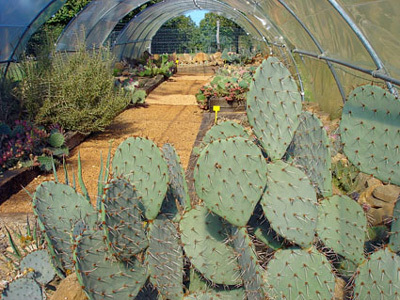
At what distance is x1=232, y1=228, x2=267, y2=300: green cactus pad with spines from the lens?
6.07 ft

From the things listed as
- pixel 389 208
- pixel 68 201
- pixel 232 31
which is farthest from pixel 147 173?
pixel 232 31

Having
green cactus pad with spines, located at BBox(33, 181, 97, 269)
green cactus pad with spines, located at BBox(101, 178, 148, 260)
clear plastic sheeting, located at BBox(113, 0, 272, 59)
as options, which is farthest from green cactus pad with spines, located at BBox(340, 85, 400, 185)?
clear plastic sheeting, located at BBox(113, 0, 272, 59)

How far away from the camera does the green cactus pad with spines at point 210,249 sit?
203 centimetres

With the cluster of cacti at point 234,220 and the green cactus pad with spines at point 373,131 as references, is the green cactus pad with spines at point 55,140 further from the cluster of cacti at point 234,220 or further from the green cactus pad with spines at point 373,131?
the green cactus pad with spines at point 373,131

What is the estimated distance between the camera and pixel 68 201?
7.70ft

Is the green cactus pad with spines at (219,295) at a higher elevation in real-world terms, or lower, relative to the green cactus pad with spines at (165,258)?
lower

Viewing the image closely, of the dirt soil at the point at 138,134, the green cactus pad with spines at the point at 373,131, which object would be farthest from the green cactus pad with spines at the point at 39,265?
the green cactus pad with spines at the point at 373,131

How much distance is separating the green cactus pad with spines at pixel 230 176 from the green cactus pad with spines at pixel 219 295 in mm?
432

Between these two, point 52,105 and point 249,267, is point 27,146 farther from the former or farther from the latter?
point 249,267

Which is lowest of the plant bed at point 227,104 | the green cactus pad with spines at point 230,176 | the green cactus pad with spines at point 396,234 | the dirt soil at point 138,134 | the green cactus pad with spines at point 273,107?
the dirt soil at point 138,134

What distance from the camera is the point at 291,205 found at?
2.02m

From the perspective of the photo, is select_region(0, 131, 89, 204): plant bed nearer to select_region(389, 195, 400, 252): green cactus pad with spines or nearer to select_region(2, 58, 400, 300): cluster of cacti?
select_region(2, 58, 400, 300): cluster of cacti

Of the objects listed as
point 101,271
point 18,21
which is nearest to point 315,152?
point 101,271

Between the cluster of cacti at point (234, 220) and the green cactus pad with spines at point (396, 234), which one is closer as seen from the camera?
the cluster of cacti at point (234, 220)
